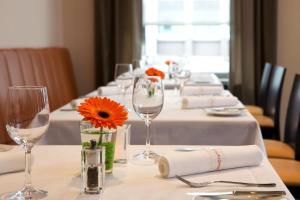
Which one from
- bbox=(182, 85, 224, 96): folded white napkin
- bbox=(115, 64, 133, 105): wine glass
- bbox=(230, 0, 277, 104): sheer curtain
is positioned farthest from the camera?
bbox=(230, 0, 277, 104): sheer curtain

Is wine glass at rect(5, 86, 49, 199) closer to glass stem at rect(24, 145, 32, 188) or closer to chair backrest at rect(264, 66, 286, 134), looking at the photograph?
glass stem at rect(24, 145, 32, 188)

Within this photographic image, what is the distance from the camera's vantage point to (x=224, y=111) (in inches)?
95.4

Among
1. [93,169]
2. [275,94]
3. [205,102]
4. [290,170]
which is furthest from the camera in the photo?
[275,94]

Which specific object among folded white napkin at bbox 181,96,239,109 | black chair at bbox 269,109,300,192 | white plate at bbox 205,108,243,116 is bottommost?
black chair at bbox 269,109,300,192

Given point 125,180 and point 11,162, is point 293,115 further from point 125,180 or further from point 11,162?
point 11,162

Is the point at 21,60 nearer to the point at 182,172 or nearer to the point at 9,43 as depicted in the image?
the point at 9,43

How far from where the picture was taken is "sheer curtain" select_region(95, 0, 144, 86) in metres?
5.46

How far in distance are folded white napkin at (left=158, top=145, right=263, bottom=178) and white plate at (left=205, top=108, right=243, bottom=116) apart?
0.93 m

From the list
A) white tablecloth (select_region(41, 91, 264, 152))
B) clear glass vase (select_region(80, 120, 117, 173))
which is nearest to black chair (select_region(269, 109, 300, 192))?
white tablecloth (select_region(41, 91, 264, 152))

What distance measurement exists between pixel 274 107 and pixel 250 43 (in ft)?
5.09

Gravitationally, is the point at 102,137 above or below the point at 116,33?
below

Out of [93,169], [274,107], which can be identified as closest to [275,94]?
[274,107]

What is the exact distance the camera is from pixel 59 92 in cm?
476

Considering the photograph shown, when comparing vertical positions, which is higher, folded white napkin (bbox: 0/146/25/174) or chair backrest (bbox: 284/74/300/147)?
folded white napkin (bbox: 0/146/25/174)
